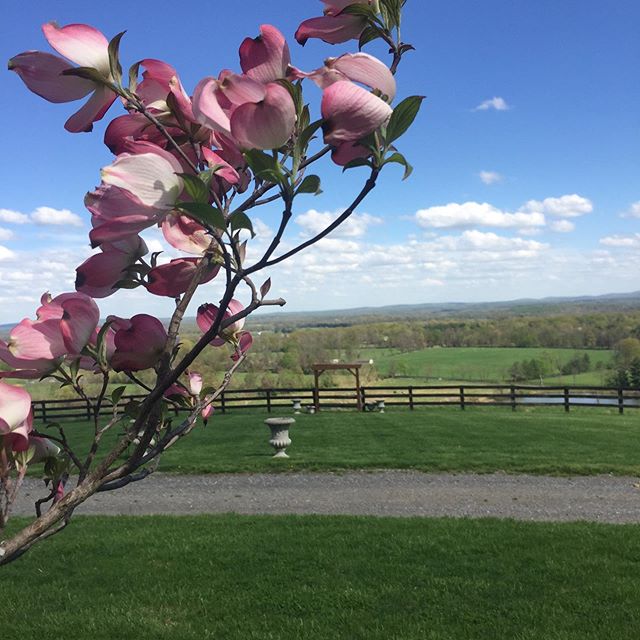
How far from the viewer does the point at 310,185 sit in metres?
0.69

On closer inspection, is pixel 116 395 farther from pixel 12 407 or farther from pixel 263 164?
pixel 263 164

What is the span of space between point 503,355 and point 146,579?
2853 inches

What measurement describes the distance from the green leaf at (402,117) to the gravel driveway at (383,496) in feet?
26.6

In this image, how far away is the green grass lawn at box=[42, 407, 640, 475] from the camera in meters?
11.4

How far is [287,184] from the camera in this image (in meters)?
0.67

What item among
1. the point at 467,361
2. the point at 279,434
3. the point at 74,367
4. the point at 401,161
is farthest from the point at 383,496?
the point at 467,361

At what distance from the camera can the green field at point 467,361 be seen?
59906 millimetres

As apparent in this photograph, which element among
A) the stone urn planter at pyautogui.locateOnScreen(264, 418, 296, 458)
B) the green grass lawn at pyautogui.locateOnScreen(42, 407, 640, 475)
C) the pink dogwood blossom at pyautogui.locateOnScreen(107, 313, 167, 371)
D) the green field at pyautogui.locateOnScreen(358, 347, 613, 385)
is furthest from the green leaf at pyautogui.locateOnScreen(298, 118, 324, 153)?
the green field at pyautogui.locateOnScreen(358, 347, 613, 385)

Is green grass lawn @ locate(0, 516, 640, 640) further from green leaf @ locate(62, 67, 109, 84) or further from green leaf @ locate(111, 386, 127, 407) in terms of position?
green leaf @ locate(62, 67, 109, 84)

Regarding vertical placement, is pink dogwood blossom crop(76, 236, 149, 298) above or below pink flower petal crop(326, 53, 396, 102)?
below

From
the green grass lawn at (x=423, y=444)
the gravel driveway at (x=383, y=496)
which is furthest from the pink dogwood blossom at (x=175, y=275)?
the green grass lawn at (x=423, y=444)

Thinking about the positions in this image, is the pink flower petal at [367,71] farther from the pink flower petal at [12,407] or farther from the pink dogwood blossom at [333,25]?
the pink flower petal at [12,407]

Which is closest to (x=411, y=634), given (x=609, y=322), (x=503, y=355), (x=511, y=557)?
(x=511, y=557)

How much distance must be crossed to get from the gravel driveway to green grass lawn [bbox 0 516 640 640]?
1.36 metres
